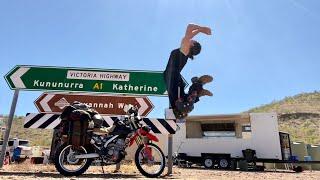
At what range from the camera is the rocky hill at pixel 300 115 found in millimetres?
50294

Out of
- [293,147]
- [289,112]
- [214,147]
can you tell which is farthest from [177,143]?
[289,112]

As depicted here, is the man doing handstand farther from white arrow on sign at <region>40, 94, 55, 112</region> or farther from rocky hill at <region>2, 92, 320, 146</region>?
rocky hill at <region>2, 92, 320, 146</region>

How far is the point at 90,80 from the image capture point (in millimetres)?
8578

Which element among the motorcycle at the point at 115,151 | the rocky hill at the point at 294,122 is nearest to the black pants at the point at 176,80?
the motorcycle at the point at 115,151

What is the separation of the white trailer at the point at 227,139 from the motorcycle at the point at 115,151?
561 inches

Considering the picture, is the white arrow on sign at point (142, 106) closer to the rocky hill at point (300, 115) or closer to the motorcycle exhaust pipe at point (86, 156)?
the motorcycle exhaust pipe at point (86, 156)

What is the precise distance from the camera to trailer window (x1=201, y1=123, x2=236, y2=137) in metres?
21.2

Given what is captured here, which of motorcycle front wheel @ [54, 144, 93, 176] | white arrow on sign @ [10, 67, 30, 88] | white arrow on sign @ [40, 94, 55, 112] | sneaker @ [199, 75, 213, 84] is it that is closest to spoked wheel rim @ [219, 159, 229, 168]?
white arrow on sign @ [40, 94, 55, 112]

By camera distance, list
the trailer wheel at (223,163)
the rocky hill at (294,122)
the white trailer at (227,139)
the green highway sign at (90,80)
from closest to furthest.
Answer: the green highway sign at (90,80)
the white trailer at (227,139)
the trailer wheel at (223,163)
the rocky hill at (294,122)

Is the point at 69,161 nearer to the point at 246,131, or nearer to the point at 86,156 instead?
the point at 86,156

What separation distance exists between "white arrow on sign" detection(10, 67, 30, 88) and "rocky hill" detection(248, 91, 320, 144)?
4273 cm

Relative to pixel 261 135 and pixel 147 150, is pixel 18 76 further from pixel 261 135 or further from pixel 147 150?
pixel 261 135

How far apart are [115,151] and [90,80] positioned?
9.06 feet

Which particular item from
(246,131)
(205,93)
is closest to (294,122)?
(246,131)
